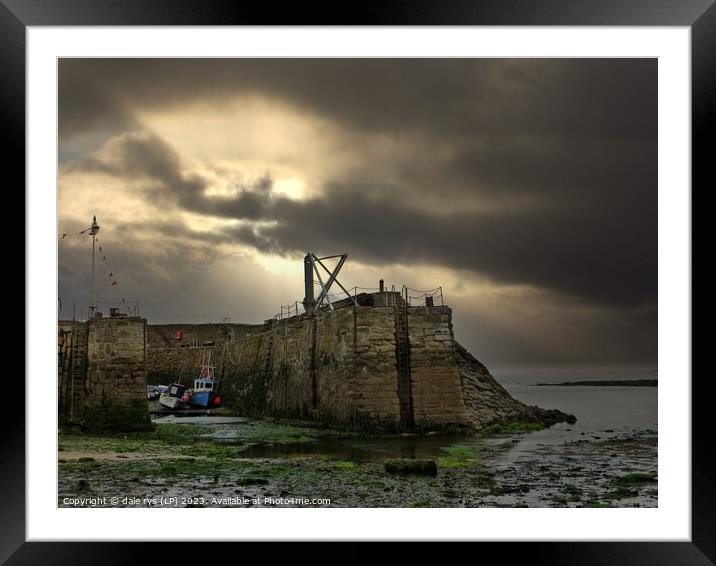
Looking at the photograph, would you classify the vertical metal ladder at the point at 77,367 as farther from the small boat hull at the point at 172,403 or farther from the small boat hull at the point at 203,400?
the small boat hull at the point at 172,403

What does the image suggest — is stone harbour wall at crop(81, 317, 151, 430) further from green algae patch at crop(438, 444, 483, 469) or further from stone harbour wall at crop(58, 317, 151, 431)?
green algae patch at crop(438, 444, 483, 469)

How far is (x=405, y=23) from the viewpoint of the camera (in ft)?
26.4

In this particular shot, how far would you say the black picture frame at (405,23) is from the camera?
7938mm

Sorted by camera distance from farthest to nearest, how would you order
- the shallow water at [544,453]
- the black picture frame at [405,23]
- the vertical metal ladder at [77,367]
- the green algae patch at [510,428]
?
the green algae patch at [510,428]
the vertical metal ladder at [77,367]
the shallow water at [544,453]
the black picture frame at [405,23]

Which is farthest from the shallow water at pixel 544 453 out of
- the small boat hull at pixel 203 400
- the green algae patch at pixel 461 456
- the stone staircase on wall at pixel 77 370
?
the small boat hull at pixel 203 400

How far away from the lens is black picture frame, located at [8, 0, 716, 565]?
7.94 metres

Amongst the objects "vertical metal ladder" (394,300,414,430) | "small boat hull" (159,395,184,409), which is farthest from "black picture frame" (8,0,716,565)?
"small boat hull" (159,395,184,409)

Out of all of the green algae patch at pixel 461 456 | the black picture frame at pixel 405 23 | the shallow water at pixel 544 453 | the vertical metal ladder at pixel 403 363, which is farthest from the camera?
the vertical metal ladder at pixel 403 363

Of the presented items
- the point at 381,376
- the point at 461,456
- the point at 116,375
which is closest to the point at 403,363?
the point at 381,376

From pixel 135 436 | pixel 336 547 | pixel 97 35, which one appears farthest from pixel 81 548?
pixel 135 436

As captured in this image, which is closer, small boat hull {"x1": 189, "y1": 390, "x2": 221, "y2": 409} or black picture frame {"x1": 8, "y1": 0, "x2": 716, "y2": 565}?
black picture frame {"x1": 8, "y1": 0, "x2": 716, "y2": 565}

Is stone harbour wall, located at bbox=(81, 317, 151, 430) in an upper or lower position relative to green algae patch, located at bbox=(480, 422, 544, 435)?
upper

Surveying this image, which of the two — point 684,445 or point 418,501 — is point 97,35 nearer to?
point 418,501

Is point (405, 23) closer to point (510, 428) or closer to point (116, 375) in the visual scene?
point (116, 375)
